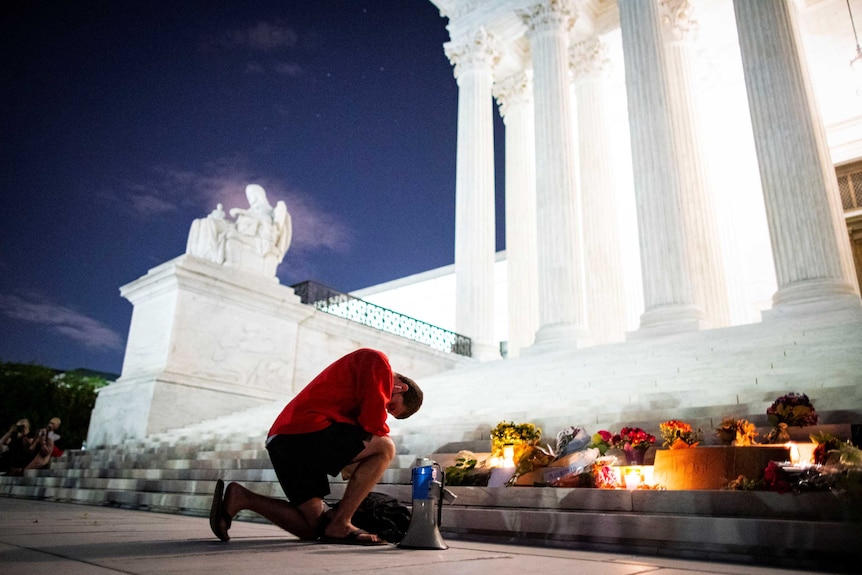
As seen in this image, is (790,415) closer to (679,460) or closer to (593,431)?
(679,460)

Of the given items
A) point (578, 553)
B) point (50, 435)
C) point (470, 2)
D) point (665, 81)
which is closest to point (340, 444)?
point (578, 553)

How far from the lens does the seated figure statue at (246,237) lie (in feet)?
56.0

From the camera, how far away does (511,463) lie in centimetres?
616

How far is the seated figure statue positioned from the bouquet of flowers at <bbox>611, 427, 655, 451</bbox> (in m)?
13.5

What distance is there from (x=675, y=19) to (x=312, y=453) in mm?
19905

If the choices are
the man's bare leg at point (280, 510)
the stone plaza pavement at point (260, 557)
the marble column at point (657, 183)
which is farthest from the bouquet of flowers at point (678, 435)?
the marble column at point (657, 183)

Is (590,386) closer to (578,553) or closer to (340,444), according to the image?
(578,553)

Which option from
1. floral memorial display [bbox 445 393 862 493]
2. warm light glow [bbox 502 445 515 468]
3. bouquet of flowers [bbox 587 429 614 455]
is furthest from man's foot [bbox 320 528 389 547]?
bouquet of flowers [bbox 587 429 614 455]

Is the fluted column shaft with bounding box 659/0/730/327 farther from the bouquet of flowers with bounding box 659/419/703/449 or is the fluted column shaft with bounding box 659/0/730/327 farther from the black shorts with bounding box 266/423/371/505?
the black shorts with bounding box 266/423/371/505

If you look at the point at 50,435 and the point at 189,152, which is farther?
the point at 189,152

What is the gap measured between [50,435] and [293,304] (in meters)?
6.79

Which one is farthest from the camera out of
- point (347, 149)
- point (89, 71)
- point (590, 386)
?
point (347, 149)

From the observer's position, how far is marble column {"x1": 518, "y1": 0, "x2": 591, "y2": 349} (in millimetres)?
17016

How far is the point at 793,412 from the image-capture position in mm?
5562
